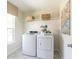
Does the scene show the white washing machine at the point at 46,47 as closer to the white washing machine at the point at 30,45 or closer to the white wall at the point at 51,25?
the white washing machine at the point at 30,45

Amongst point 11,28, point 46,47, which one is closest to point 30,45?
point 46,47

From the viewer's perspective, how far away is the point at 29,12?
5.69 m

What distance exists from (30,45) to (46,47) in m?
0.78

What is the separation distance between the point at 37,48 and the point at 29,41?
1.57ft

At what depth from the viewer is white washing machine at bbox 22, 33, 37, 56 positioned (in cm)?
413

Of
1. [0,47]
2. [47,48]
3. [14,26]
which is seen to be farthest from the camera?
[14,26]

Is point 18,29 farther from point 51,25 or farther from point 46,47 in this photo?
point 46,47

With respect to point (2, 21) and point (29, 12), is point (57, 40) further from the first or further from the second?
point (2, 21)

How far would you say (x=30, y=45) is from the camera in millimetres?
4207

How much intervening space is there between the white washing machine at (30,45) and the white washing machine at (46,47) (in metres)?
0.27

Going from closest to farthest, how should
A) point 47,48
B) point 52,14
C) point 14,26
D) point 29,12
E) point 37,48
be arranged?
point 47,48 < point 37,48 < point 14,26 < point 52,14 < point 29,12

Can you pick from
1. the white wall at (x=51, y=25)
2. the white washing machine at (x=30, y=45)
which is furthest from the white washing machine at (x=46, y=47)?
the white wall at (x=51, y=25)

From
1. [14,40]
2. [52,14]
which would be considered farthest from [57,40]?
[14,40]

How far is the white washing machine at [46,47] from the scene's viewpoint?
12.2 ft
